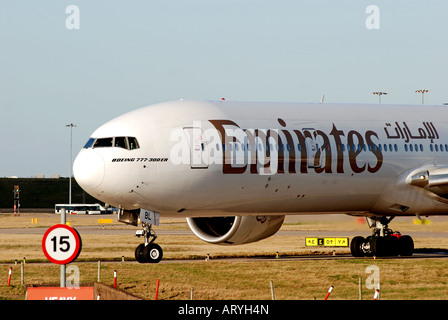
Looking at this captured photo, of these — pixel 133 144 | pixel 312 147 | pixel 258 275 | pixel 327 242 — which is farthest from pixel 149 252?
pixel 327 242

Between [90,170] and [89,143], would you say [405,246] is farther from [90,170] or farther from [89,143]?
[90,170]

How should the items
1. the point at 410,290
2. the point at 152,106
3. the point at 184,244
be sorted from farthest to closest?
the point at 184,244, the point at 152,106, the point at 410,290

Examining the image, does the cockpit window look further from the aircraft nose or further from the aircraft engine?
the aircraft engine

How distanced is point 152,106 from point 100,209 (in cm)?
10765

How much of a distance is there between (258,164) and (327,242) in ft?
65.0

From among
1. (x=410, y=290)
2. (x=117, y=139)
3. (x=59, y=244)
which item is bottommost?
(x=410, y=290)

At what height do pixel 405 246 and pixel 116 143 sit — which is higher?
pixel 116 143

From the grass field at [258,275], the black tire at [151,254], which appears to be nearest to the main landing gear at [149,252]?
the black tire at [151,254]

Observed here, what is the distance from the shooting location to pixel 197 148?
28.7 meters

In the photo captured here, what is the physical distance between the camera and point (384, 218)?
36.4 metres

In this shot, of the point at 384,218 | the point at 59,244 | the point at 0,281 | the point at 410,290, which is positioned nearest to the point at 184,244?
the point at 384,218

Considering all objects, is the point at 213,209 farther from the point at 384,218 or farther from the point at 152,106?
the point at 384,218

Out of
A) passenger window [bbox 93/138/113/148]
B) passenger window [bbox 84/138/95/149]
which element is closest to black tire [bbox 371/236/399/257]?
passenger window [bbox 93/138/113/148]

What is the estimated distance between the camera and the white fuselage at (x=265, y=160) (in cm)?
2814
